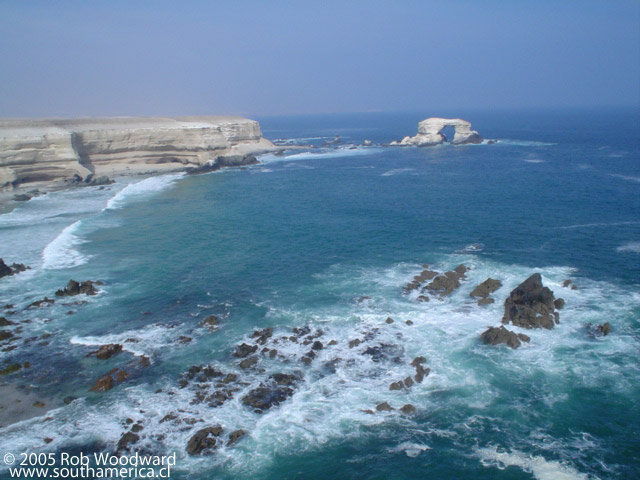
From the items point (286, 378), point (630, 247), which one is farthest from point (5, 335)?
point (630, 247)

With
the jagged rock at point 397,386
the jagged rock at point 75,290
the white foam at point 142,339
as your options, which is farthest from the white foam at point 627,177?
the jagged rock at point 75,290

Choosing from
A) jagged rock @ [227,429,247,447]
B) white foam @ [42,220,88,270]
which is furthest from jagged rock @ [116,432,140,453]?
white foam @ [42,220,88,270]

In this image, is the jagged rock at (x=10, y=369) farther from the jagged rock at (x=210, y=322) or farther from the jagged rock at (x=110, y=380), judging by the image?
the jagged rock at (x=210, y=322)

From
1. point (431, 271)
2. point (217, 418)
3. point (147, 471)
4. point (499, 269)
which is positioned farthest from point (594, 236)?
point (147, 471)

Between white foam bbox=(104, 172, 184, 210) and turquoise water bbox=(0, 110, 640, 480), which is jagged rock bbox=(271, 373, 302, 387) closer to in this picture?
turquoise water bbox=(0, 110, 640, 480)

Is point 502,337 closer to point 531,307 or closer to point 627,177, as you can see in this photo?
point 531,307
